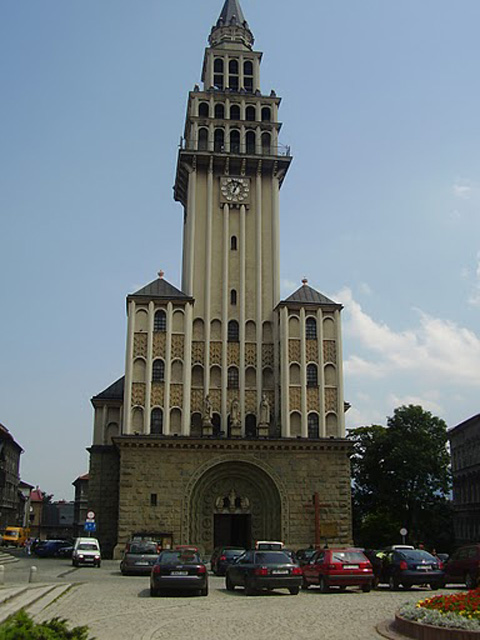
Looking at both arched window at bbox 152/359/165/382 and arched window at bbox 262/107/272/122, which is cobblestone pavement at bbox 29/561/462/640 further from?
arched window at bbox 262/107/272/122

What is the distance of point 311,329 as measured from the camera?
46000 millimetres

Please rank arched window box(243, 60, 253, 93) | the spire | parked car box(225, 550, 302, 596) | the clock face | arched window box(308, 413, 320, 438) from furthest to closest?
the spire, arched window box(243, 60, 253, 93), the clock face, arched window box(308, 413, 320, 438), parked car box(225, 550, 302, 596)

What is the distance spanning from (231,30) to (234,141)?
37.6 ft

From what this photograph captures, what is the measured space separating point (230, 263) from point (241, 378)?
26.3ft

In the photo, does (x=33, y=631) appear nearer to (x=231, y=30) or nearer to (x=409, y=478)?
(x=409, y=478)

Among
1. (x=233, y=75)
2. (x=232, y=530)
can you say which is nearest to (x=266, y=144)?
(x=233, y=75)

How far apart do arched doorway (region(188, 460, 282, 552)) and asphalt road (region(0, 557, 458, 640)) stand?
18.8m

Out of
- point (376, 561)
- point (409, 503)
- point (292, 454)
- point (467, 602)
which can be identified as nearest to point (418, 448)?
point (409, 503)

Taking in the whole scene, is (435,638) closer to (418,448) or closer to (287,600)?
(287,600)

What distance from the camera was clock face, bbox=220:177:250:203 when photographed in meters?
49.4

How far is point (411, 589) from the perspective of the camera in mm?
23281

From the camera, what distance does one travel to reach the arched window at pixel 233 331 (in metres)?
46.3

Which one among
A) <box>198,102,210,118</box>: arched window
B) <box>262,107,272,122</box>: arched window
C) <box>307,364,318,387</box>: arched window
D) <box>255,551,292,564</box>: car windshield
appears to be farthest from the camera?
<box>262,107,272,122</box>: arched window

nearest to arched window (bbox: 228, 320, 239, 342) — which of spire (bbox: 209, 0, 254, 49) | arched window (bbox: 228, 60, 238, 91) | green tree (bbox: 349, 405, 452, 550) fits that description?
green tree (bbox: 349, 405, 452, 550)
